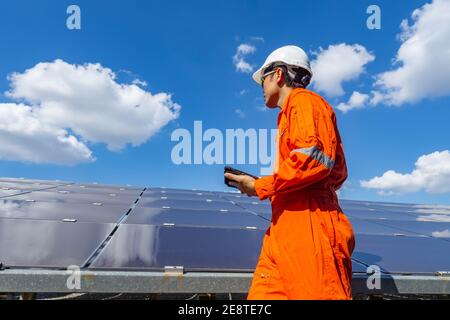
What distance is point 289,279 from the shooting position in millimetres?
2277

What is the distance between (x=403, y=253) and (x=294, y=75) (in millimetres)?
2477

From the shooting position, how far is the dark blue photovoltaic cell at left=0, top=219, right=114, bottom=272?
2889 mm

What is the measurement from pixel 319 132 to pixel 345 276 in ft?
3.08

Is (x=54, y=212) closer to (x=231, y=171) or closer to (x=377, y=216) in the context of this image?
(x=231, y=171)

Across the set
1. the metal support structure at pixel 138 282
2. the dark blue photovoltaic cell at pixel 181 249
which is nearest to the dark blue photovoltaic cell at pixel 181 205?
the dark blue photovoltaic cell at pixel 181 249

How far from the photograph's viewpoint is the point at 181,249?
136 inches

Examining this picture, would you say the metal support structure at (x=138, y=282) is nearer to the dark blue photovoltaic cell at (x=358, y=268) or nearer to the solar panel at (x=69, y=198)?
the dark blue photovoltaic cell at (x=358, y=268)

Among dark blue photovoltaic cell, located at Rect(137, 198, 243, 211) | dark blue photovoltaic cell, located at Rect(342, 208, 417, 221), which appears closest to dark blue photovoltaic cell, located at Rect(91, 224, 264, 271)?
dark blue photovoltaic cell, located at Rect(137, 198, 243, 211)

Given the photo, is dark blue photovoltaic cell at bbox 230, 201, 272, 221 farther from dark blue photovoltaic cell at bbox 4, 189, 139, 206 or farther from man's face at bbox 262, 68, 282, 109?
man's face at bbox 262, 68, 282, 109

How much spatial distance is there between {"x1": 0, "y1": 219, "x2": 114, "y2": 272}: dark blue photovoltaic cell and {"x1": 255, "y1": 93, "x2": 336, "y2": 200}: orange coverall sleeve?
1.69 metres

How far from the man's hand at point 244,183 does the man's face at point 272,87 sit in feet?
2.30

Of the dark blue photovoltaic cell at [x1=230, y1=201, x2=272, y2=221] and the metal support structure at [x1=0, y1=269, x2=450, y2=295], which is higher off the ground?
the dark blue photovoltaic cell at [x1=230, y1=201, x2=272, y2=221]

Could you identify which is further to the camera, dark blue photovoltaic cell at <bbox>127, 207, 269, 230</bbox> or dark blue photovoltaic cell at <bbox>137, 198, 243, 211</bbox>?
dark blue photovoltaic cell at <bbox>137, 198, 243, 211</bbox>

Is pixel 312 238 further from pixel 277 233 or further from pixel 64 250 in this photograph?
pixel 64 250
